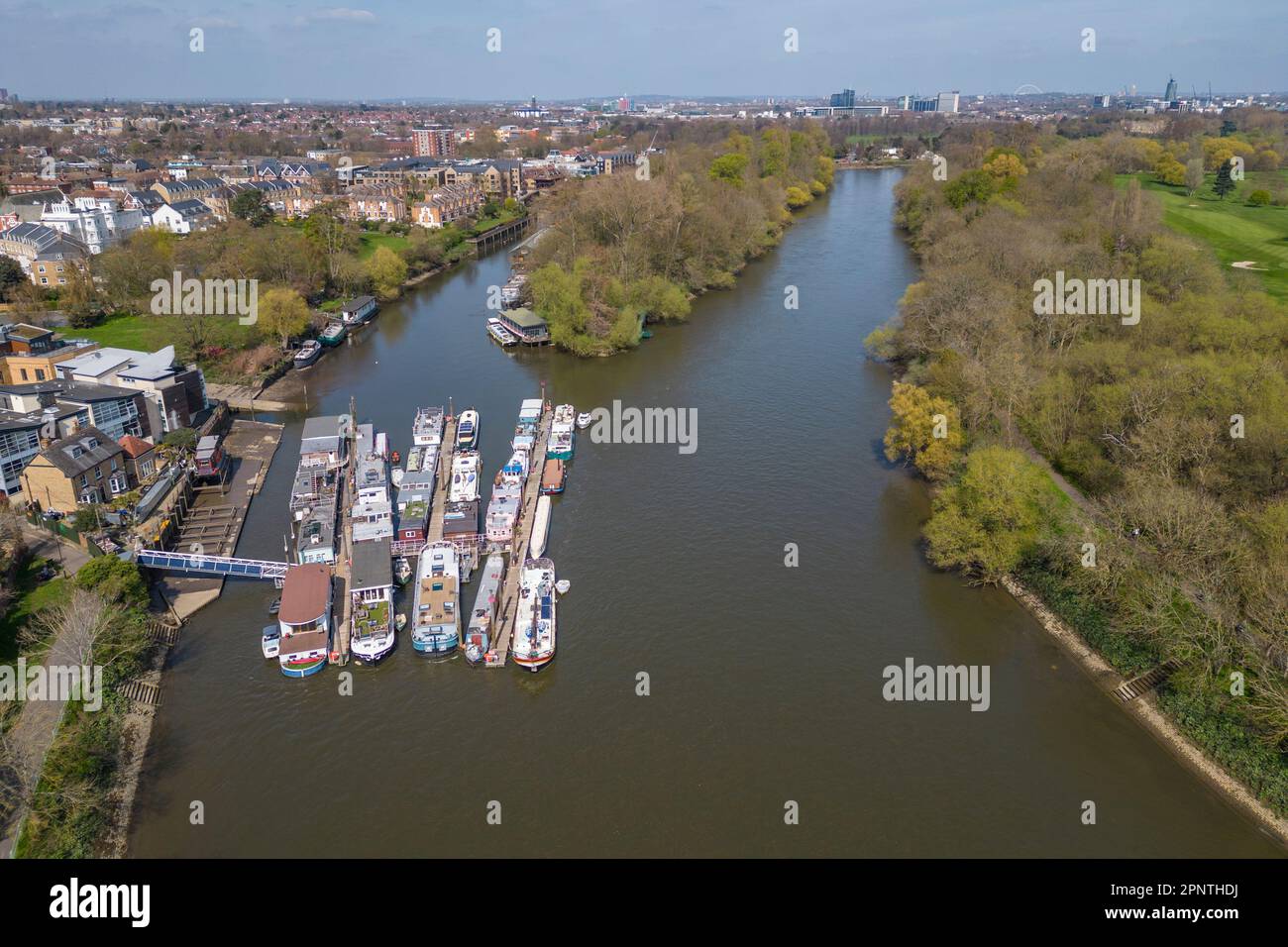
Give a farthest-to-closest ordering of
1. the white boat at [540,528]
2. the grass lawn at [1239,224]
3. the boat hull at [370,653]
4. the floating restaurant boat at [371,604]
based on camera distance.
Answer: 1. the grass lawn at [1239,224]
2. the white boat at [540,528]
3. the floating restaurant boat at [371,604]
4. the boat hull at [370,653]

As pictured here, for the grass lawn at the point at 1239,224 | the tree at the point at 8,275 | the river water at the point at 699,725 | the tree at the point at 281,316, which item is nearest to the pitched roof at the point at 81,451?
the river water at the point at 699,725

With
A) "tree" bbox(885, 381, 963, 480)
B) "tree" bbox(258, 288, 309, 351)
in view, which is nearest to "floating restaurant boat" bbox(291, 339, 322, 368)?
"tree" bbox(258, 288, 309, 351)

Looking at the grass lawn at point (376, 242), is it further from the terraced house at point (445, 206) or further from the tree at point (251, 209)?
the tree at point (251, 209)

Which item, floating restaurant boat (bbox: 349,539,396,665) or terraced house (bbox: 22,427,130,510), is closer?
floating restaurant boat (bbox: 349,539,396,665)

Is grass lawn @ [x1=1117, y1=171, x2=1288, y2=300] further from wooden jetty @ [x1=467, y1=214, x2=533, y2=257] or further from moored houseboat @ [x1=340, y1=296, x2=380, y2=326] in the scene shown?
wooden jetty @ [x1=467, y1=214, x2=533, y2=257]

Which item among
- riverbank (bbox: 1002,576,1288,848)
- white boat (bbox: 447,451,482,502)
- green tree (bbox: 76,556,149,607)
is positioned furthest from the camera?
white boat (bbox: 447,451,482,502)
